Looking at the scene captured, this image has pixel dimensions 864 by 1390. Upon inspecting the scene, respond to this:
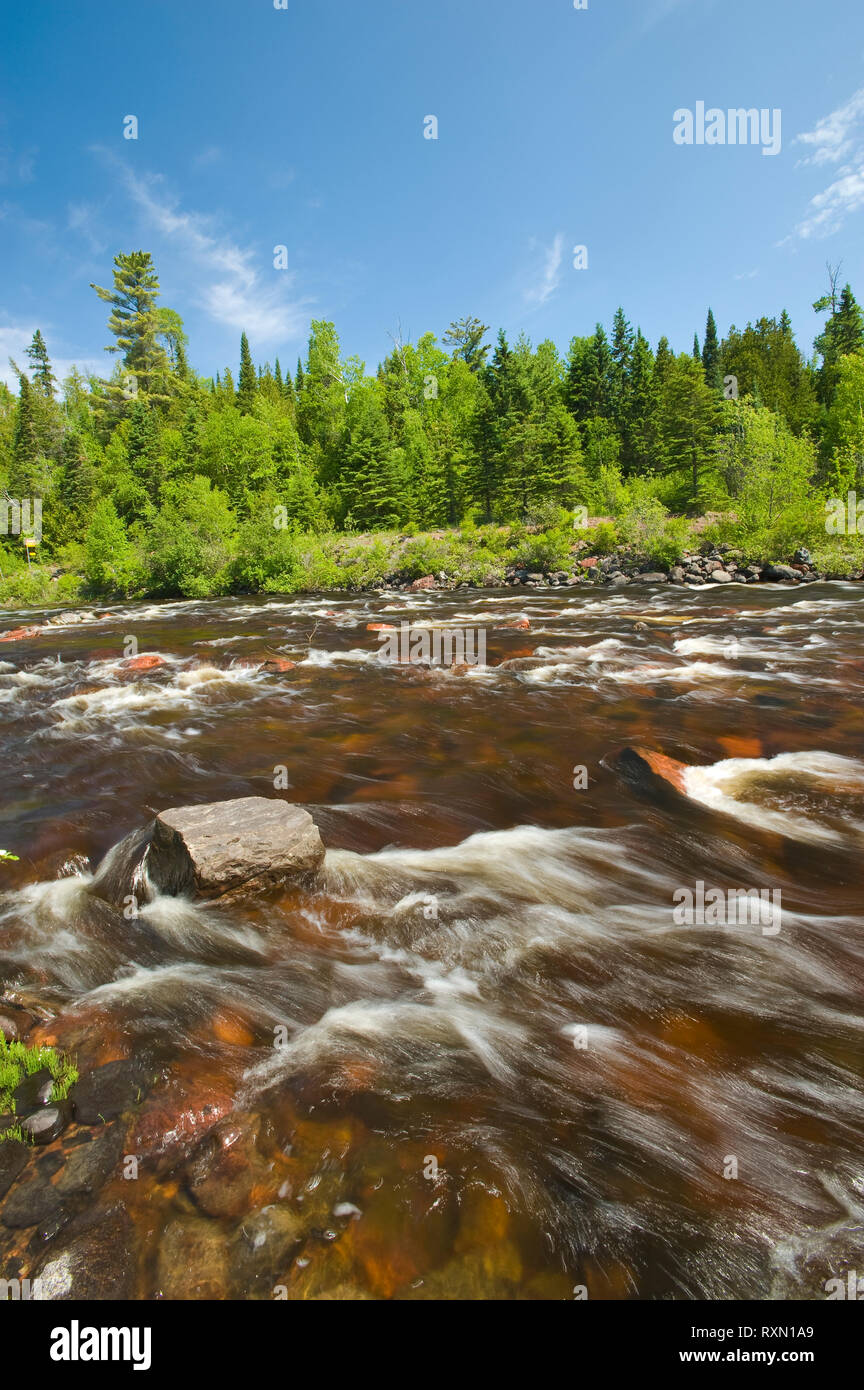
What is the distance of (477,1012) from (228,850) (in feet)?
8.33

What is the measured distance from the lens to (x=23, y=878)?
5.65 m

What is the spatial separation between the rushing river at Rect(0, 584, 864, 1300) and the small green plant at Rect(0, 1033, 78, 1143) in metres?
0.16

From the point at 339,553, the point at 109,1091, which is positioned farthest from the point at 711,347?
the point at 109,1091

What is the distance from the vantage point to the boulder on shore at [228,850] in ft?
16.7

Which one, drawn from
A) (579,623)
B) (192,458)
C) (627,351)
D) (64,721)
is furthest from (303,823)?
(627,351)

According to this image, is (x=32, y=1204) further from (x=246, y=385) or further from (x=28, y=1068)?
(x=246, y=385)

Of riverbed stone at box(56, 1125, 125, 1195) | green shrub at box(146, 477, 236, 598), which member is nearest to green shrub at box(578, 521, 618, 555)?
green shrub at box(146, 477, 236, 598)

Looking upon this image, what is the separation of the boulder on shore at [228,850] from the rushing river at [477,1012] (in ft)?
0.78

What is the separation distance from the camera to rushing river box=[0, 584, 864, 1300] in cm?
259

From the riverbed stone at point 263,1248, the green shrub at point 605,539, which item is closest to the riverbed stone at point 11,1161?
the riverbed stone at point 263,1248

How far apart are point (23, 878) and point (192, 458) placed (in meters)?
64.2

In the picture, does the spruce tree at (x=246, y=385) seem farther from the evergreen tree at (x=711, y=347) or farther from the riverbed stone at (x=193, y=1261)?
the riverbed stone at (x=193, y=1261)

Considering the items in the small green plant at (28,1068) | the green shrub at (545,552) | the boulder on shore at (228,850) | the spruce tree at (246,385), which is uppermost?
the spruce tree at (246,385)

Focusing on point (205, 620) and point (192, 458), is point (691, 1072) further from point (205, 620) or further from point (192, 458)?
point (192, 458)
